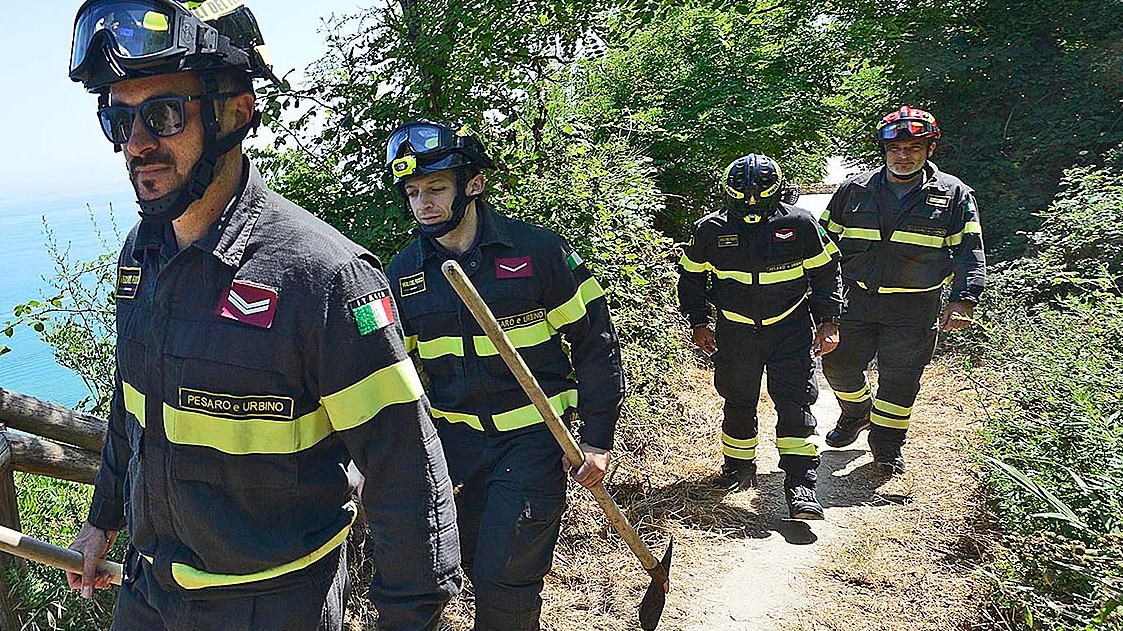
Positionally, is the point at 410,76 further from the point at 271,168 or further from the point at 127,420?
the point at 127,420

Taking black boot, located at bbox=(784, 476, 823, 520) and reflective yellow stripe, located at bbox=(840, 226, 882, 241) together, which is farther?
reflective yellow stripe, located at bbox=(840, 226, 882, 241)

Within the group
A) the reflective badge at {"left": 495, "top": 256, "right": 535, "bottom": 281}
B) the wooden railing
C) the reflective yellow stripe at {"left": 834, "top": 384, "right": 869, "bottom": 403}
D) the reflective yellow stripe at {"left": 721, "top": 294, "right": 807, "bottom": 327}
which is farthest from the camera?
the reflective yellow stripe at {"left": 834, "top": 384, "right": 869, "bottom": 403}

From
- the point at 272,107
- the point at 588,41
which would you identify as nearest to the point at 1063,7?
the point at 588,41

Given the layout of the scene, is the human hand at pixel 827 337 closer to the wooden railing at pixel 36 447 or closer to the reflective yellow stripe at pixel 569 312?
the reflective yellow stripe at pixel 569 312

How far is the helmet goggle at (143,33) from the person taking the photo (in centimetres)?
207

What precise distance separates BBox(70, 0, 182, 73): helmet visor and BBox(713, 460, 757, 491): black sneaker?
204 inches

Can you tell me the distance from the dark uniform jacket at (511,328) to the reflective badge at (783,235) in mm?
2248

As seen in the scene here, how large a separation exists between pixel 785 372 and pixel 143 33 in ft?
15.5

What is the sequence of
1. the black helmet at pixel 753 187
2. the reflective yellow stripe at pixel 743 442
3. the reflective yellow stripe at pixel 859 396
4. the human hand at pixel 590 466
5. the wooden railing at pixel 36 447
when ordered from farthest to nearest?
the reflective yellow stripe at pixel 859 396 < the reflective yellow stripe at pixel 743 442 < the black helmet at pixel 753 187 < the human hand at pixel 590 466 < the wooden railing at pixel 36 447

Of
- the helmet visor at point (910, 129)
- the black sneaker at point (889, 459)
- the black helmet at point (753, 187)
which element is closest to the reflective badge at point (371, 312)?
the black helmet at point (753, 187)

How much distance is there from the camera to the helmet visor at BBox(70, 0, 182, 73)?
6.81ft

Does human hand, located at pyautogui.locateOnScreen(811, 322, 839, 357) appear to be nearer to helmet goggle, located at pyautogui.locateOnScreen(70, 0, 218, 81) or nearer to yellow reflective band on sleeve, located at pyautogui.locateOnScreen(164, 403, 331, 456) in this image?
yellow reflective band on sleeve, located at pyautogui.locateOnScreen(164, 403, 331, 456)

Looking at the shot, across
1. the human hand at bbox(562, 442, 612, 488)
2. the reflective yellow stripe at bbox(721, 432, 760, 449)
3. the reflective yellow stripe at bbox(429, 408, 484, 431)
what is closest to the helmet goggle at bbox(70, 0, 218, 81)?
the reflective yellow stripe at bbox(429, 408, 484, 431)

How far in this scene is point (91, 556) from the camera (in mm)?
2721
